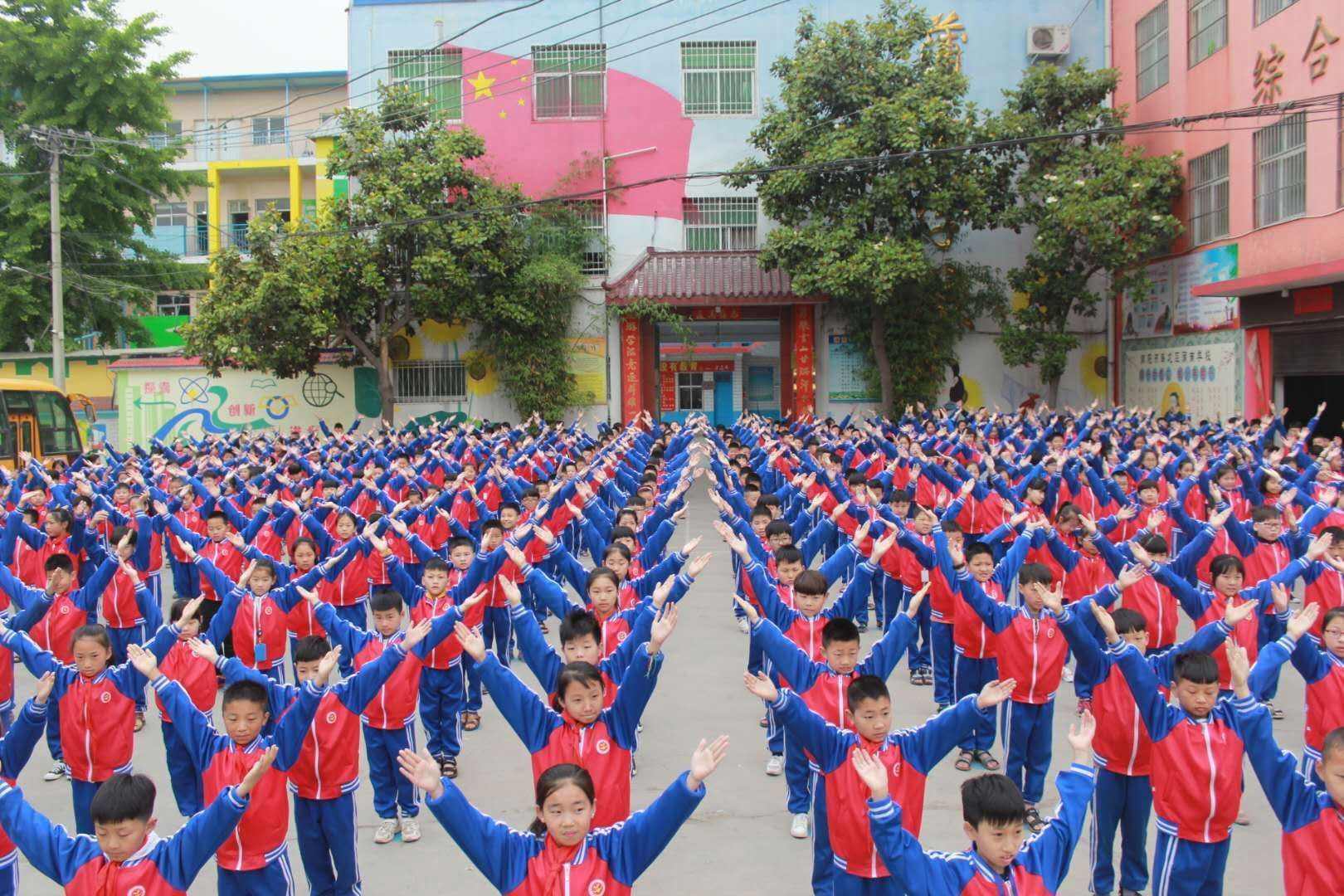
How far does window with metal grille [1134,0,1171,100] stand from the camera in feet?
61.9

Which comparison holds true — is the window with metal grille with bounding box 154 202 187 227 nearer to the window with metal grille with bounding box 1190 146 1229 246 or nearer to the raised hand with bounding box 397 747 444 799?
the window with metal grille with bounding box 1190 146 1229 246

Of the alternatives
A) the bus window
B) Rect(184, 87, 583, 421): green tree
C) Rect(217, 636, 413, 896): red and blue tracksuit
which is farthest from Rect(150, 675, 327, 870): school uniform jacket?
Rect(184, 87, 583, 421): green tree

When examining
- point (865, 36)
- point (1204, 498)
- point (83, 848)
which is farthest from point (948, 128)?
point (83, 848)

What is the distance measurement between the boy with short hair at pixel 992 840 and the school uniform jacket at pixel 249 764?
228 centimetres

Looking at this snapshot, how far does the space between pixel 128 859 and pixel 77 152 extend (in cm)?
2133

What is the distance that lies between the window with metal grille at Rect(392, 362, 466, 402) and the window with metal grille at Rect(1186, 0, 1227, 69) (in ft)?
49.6

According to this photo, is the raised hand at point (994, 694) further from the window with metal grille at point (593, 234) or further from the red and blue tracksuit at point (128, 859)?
the window with metal grille at point (593, 234)

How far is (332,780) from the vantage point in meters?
4.42

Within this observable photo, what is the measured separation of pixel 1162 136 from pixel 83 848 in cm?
2031

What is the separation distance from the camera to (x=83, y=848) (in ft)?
11.0

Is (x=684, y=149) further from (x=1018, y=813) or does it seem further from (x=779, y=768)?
(x=1018, y=813)

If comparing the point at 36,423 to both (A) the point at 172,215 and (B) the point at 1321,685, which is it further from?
(A) the point at 172,215

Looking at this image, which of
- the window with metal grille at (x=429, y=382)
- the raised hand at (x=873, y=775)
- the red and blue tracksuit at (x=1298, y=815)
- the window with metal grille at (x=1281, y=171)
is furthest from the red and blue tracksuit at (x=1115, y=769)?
the window with metal grille at (x=429, y=382)

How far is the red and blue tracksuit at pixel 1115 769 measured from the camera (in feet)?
14.6
